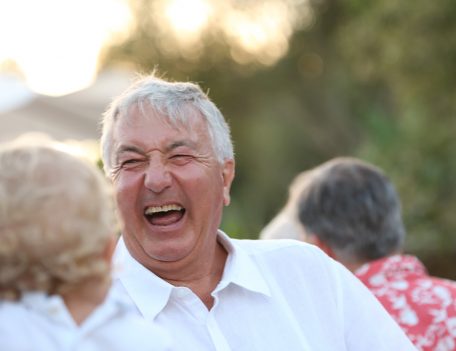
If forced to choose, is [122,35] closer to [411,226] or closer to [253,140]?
[253,140]

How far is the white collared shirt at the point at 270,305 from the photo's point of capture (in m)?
3.07

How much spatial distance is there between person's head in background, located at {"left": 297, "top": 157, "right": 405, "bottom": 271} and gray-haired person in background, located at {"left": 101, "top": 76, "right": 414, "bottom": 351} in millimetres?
825

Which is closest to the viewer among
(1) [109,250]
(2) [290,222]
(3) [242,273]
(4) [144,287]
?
(1) [109,250]

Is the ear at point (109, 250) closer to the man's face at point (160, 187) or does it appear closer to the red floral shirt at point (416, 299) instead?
the man's face at point (160, 187)

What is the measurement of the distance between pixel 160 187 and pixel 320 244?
1239mm

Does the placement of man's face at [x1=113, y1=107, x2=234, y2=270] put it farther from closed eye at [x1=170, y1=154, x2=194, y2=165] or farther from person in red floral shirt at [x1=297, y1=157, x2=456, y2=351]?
person in red floral shirt at [x1=297, y1=157, x2=456, y2=351]

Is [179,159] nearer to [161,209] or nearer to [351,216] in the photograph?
Answer: [161,209]

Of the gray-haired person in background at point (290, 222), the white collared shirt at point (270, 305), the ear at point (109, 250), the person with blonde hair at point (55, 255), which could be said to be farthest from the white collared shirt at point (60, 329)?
the gray-haired person in background at point (290, 222)

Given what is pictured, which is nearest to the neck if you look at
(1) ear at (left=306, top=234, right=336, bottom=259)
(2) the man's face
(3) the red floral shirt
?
(2) the man's face

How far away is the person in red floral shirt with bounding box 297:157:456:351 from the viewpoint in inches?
154

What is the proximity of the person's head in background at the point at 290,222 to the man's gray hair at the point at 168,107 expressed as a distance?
988 millimetres

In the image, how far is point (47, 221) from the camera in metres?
2.09

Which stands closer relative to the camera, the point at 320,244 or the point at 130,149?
the point at 130,149

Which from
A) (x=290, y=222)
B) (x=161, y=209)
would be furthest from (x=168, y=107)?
(x=290, y=222)
